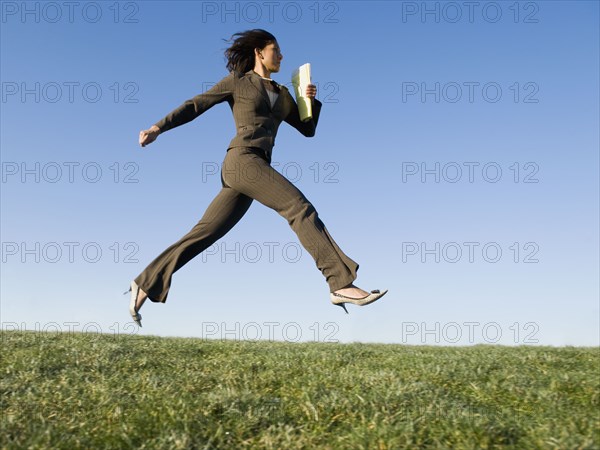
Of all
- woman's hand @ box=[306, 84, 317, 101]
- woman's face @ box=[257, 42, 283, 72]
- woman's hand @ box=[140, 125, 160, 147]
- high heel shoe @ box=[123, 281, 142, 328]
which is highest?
woman's face @ box=[257, 42, 283, 72]

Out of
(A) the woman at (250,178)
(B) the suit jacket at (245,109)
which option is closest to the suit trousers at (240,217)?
(A) the woman at (250,178)

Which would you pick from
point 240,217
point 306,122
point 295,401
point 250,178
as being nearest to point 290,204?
point 250,178

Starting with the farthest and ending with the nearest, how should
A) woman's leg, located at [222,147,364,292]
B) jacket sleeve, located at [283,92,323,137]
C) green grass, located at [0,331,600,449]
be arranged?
1. jacket sleeve, located at [283,92,323,137]
2. woman's leg, located at [222,147,364,292]
3. green grass, located at [0,331,600,449]

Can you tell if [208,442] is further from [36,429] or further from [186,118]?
[186,118]

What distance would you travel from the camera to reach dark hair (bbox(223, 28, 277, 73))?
24.2ft

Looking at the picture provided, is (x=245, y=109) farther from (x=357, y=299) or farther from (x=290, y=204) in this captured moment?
(x=357, y=299)

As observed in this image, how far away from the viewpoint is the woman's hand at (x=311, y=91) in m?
7.19

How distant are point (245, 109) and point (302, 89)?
35.1 inches

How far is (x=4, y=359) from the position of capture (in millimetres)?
7117

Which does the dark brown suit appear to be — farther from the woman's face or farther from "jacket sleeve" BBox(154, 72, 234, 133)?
the woman's face

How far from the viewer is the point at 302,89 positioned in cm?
729

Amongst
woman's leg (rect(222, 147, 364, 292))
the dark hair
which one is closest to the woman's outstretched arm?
the dark hair

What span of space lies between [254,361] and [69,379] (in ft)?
6.58

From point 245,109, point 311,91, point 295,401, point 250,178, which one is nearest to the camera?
point 295,401
